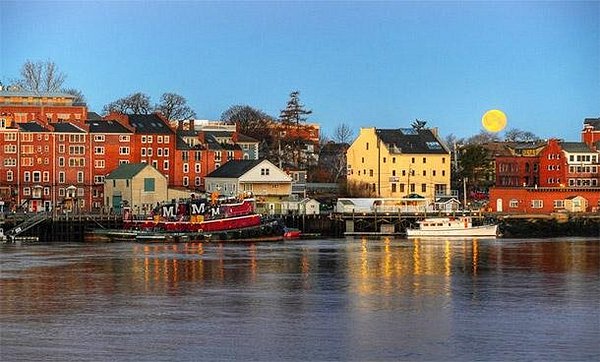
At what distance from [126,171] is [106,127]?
350 inches

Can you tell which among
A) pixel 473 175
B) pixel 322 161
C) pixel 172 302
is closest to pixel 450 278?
pixel 172 302

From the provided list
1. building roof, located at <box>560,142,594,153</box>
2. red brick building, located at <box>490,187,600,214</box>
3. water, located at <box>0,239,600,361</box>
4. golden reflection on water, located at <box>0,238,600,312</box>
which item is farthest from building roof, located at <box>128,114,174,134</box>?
water, located at <box>0,239,600,361</box>

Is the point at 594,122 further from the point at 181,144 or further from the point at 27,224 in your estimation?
the point at 27,224

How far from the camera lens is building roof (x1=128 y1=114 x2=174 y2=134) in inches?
4343

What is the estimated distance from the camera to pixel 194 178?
11219 centimetres

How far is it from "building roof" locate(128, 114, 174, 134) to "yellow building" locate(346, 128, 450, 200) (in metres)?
19.0

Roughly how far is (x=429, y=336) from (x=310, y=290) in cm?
1222

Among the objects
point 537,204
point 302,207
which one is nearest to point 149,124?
point 302,207

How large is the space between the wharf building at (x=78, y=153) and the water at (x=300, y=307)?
39378mm

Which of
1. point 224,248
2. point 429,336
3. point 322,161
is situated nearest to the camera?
point 429,336

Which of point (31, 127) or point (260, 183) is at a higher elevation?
point (31, 127)

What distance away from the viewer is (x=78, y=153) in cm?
10588

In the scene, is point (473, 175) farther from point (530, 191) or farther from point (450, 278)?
point (450, 278)

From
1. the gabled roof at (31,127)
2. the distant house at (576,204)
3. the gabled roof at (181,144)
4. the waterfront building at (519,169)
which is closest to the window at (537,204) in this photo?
the distant house at (576,204)
